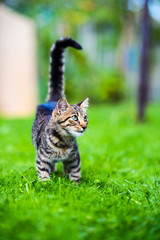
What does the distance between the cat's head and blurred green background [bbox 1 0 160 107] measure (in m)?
9.60

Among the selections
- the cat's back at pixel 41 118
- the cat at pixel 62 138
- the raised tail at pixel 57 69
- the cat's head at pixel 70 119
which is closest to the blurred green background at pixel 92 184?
the cat at pixel 62 138

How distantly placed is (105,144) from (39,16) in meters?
10.8

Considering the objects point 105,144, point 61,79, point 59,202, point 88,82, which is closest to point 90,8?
point 88,82

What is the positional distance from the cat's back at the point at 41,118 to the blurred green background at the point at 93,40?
30.0ft

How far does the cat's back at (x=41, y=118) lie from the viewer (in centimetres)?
288

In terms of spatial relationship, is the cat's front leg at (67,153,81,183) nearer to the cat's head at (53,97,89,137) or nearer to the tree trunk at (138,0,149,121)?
the cat's head at (53,97,89,137)

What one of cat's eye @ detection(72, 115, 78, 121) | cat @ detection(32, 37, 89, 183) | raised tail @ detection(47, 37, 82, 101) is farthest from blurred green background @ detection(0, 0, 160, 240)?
raised tail @ detection(47, 37, 82, 101)

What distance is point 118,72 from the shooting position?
560 inches

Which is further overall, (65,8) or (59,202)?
(65,8)

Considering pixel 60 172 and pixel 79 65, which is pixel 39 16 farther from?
pixel 60 172

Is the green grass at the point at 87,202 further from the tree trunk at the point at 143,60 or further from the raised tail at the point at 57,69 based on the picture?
the tree trunk at the point at 143,60

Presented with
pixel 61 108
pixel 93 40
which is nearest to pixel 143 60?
pixel 61 108

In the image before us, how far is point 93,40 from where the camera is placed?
15336 mm

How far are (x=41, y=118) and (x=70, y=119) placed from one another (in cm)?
63
